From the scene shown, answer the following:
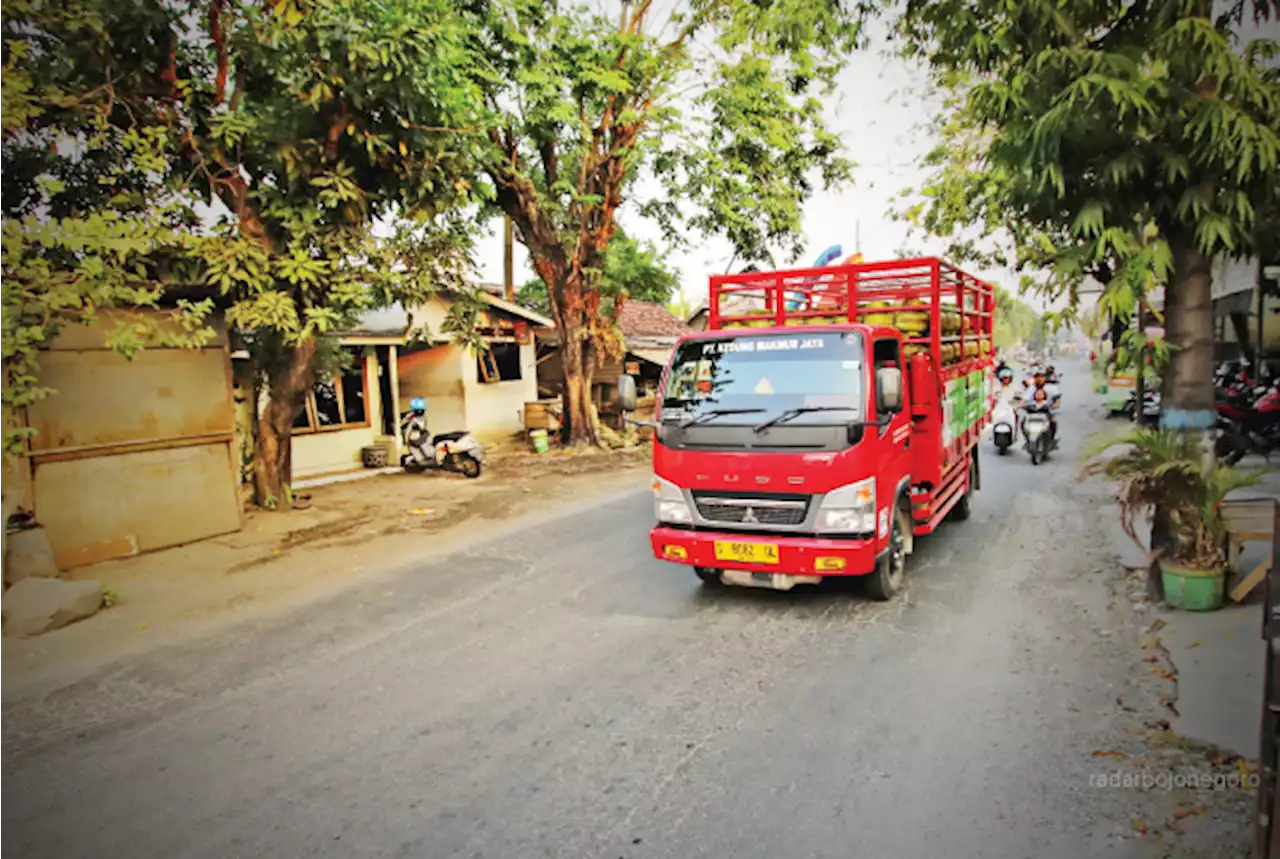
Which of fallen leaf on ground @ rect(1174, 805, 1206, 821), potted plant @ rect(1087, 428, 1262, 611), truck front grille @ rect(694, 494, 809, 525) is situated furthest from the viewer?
truck front grille @ rect(694, 494, 809, 525)

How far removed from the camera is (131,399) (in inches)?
335

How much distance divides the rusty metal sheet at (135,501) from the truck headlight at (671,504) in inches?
247

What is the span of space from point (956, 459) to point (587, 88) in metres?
10.3


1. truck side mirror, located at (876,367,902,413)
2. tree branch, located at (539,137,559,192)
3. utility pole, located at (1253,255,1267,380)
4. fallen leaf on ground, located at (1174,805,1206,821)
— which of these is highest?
tree branch, located at (539,137,559,192)

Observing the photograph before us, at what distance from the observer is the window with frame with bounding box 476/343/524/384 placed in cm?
1936

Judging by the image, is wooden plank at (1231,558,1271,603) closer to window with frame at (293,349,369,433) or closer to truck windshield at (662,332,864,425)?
truck windshield at (662,332,864,425)

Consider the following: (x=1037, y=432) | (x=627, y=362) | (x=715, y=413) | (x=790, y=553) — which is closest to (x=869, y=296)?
(x=715, y=413)

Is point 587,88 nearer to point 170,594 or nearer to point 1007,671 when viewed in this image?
point 170,594

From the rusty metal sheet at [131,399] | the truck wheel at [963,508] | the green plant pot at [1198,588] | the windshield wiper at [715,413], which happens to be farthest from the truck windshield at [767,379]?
the rusty metal sheet at [131,399]

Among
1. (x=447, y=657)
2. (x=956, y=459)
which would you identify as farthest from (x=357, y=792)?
(x=956, y=459)

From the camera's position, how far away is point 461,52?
9148 millimetres

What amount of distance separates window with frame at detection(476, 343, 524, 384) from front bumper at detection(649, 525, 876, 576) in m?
14.3

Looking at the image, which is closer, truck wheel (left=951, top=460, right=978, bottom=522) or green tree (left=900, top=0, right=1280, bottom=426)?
green tree (left=900, top=0, right=1280, bottom=426)

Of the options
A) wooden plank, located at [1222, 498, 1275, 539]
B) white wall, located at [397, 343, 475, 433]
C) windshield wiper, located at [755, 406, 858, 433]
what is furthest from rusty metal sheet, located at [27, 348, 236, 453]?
wooden plank, located at [1222, 498, 1275, 539]
